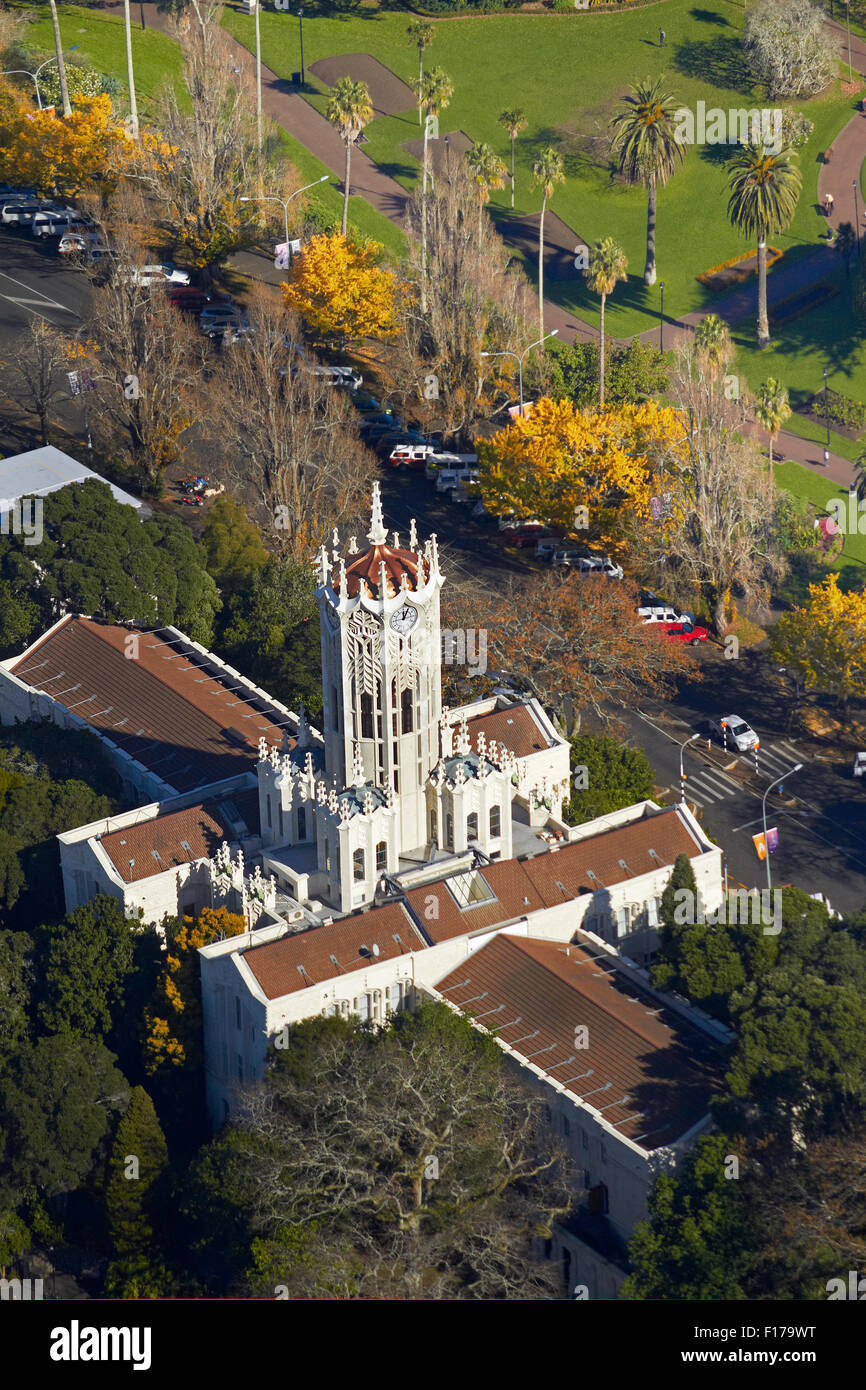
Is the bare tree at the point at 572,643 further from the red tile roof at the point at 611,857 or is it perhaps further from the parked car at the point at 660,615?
the red tile roof at the point at 611,857

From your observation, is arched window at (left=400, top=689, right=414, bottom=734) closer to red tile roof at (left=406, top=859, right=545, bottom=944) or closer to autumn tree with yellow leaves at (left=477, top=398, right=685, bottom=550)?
red tile roof at (left=406, top=859, right=545, bottom=944)

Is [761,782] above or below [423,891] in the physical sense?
below

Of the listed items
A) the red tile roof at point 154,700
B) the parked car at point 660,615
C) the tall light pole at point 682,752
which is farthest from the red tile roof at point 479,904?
the parked car at point 660,615

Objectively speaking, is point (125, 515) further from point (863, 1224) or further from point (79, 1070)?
point (863, 1224)

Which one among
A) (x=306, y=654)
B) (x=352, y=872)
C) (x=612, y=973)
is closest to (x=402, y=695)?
(x=352, y=872)

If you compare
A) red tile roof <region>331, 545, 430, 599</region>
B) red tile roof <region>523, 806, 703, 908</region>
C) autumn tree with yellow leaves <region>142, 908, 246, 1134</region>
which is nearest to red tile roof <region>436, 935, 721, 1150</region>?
red tile roof <region>523, 806, 703, 908</region>

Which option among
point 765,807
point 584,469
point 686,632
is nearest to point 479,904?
point 765,807

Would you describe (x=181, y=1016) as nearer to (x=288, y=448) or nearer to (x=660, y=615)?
(x=288, y=448)
